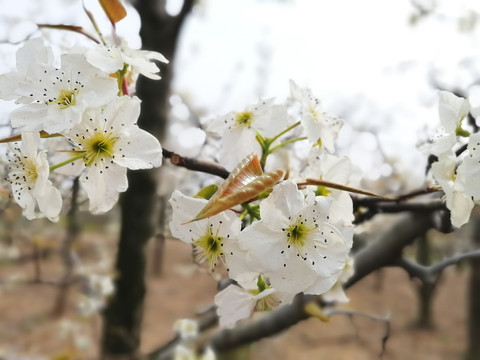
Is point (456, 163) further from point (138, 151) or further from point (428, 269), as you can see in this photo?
point (428, 269)

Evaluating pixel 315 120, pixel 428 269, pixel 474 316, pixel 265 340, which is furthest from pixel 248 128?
pixel 474 316

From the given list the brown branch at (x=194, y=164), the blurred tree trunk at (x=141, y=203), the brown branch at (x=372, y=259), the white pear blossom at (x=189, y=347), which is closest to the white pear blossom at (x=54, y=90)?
the brown branch at (x=194, y=164)

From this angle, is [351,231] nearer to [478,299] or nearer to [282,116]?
[282,116]

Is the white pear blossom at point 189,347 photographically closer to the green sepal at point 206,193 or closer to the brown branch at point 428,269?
the brown branch at point 428,269

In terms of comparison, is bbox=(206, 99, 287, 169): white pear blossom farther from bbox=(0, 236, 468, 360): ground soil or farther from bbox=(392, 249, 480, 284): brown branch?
bbox=(0, 236, 468, 360): ground soil

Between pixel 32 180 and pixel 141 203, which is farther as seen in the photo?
pixel 141 203

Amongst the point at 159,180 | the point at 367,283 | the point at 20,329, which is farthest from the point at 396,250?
the point at 367,283
